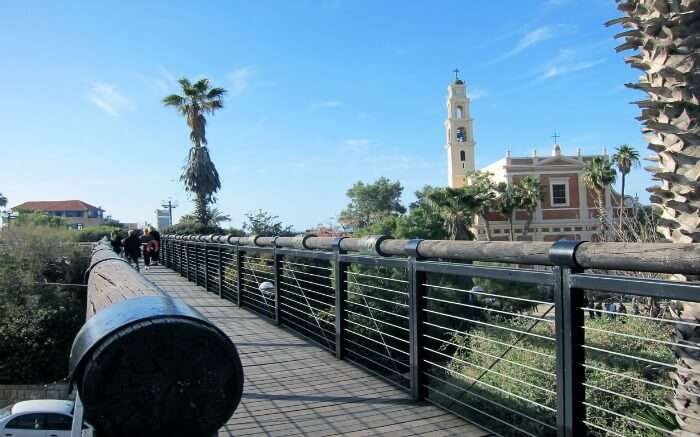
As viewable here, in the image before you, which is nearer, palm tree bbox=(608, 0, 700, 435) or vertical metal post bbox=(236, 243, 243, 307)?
palm tree bbox=(608, 0, 700, 435)

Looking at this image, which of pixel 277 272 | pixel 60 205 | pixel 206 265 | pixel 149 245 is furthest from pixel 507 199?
pixel 60 205

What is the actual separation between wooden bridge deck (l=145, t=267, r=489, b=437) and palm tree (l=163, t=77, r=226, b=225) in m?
33.5

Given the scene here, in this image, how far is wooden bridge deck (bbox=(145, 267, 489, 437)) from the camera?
12.4ft

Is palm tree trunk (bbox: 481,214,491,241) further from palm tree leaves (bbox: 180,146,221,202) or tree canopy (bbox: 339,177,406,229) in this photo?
tree canopy (bbox: 339,177,406,229)

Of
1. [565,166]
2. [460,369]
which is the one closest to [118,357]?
[460,369]

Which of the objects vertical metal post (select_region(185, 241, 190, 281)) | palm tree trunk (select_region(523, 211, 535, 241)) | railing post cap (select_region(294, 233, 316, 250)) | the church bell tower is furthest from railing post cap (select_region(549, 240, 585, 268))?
the church bell tower

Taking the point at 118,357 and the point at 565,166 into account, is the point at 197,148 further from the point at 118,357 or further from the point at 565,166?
the point at 118,357

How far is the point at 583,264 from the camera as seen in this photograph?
9.09 feet

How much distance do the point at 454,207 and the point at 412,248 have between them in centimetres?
4667

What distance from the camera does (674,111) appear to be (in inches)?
150

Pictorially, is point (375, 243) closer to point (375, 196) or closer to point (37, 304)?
point (37, 304)

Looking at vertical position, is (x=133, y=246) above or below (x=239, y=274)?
above

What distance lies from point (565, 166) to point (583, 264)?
5691 cm

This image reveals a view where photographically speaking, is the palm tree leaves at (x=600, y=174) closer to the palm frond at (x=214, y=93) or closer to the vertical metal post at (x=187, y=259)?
the palm frond at (x=214, y=93)
